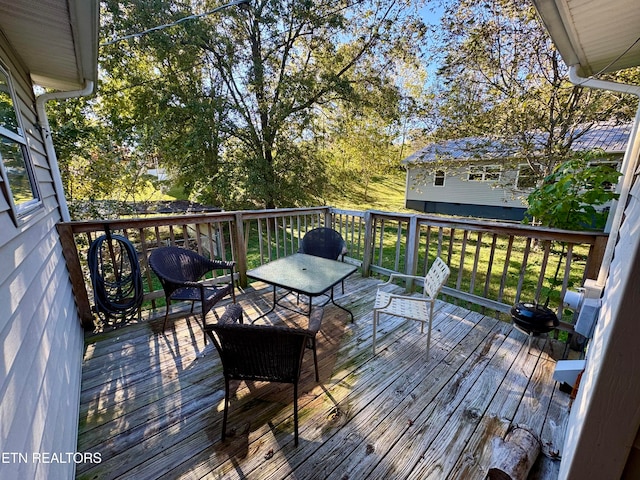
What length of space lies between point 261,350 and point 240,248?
7.53ft

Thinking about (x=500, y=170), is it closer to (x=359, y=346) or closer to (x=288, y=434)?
(x=359, y=346)

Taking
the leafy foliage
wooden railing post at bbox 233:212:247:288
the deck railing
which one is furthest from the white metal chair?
wooden railing post at bbox 233:212:247:288

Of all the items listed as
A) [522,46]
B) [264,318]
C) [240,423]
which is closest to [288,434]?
[240,423]

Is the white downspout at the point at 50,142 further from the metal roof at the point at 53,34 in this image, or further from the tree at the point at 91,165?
the tree at the point at 91,165

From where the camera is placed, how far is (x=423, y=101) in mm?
6863

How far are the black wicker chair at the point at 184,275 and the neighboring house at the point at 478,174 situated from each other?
389 cm

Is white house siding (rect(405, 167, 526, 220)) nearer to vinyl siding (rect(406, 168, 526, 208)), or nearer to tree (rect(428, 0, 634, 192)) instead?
vinyl siding (rect(406, 168, 526, 208))

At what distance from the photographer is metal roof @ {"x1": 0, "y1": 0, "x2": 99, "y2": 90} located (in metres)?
1.67

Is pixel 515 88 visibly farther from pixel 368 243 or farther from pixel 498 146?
pixel 368 243

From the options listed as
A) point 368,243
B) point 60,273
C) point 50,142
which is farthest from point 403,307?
point 50,142

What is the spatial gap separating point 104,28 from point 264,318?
6.91 m

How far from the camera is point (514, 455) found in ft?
4.67

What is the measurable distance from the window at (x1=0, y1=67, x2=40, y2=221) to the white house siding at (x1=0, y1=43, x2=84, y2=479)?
0.12m

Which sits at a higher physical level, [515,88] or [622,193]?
[515,88]
